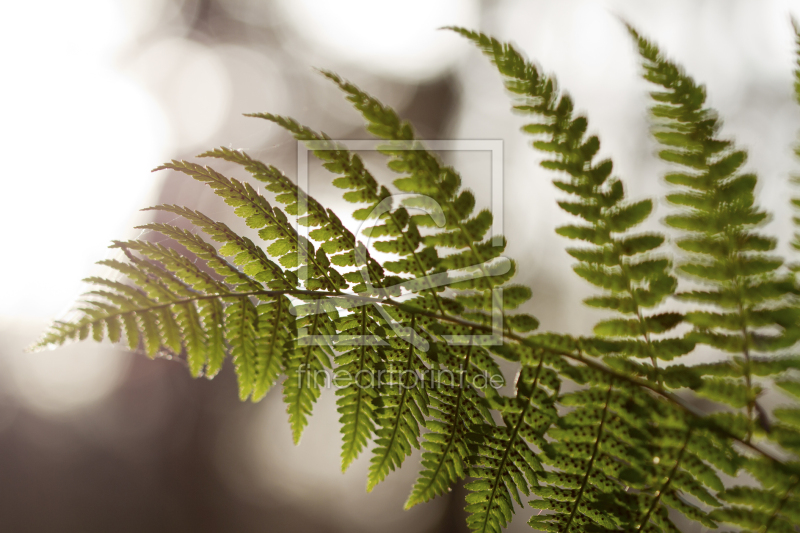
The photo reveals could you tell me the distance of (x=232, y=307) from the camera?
1006 mm

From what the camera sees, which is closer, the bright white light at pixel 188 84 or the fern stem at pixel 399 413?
the fern stem at pixel 399 413

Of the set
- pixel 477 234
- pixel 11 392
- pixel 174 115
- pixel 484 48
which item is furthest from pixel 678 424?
pixel 11 392

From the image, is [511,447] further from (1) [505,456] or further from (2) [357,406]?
(2) [357,406]

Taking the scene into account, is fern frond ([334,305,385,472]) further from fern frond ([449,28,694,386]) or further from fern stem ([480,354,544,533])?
fern frond ([449,28,694,386])

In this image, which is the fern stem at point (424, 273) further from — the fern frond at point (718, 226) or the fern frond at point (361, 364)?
the fern frond at point (718, 226)

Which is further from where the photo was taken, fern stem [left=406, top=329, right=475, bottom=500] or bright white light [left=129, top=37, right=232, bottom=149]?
bright white light [left=129, top=37, right=232, bottom=149]

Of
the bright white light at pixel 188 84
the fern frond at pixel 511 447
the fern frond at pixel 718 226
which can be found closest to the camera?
the fern frond at pixel 718 226

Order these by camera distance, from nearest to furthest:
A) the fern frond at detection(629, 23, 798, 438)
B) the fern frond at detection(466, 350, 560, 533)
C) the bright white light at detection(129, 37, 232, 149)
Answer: the fern frond at detection(629, 23, 798, 438), the fern frond at detection(466, 350, 560, 533), the bright white light at detection(129, 37, 232, 149)

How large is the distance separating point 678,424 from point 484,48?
909 millimetres

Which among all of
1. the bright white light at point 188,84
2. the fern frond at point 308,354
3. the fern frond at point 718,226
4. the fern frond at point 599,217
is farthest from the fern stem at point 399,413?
the bright white light at point 188,84

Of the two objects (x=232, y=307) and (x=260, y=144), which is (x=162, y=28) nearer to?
(x=260, y=144)

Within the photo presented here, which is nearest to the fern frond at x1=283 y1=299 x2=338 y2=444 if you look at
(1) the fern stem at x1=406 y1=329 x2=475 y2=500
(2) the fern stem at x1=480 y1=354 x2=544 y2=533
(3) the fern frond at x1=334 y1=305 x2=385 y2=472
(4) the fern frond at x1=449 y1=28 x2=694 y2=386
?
(3) the fern frond at x1=334 y1=305 x2=385 y2=472

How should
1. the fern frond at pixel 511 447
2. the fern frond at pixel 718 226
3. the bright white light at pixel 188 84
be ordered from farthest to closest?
the bright white light at pixel 188 84
the fern frond at pixel 511 447
the fern frond at pixel 718 226

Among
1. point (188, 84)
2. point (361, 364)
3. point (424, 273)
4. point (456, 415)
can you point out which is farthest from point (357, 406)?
point (188, 84)
